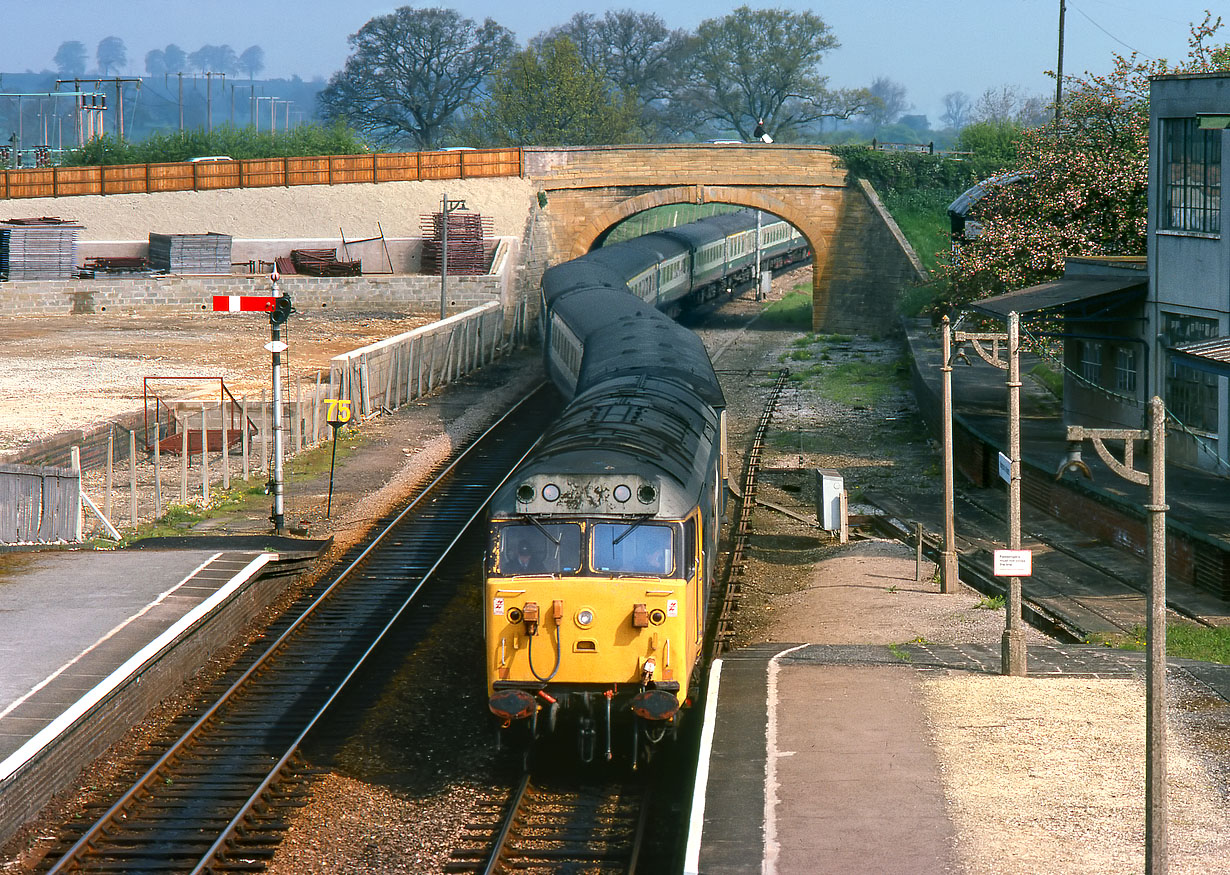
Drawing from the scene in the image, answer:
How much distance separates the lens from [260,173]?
57938 millimetres

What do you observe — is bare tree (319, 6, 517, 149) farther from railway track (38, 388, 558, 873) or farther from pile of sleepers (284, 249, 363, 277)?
railway track (38, 388, 558, 873)

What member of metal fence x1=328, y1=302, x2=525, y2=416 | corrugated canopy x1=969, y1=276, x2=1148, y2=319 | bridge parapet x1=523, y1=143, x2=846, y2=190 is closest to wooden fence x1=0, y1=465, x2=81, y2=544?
metal fence x1=328, y1=302, x2=525, y2=416

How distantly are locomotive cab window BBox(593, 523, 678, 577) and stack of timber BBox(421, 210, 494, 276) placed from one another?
40483 mm

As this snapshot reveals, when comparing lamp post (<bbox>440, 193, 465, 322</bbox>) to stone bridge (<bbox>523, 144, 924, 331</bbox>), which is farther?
stone bridge (<bbox>523, 144, 924, 331</bbox>)

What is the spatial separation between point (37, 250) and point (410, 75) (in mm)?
71863

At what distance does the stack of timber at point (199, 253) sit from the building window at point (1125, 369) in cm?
3606

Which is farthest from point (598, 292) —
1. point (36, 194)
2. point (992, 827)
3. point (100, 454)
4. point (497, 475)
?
point (36, 194)

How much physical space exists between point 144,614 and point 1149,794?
11996mm

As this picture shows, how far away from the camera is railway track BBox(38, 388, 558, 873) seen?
40.0 feet

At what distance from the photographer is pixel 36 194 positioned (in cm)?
5772

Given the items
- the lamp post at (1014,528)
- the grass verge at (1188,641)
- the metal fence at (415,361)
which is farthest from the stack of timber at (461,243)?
the lamp post at (1014,528)

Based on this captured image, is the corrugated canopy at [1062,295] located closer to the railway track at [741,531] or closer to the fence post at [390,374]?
the railway track at [741,531]

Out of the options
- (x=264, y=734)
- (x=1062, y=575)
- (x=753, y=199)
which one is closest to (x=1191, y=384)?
(x=1062, y=575)

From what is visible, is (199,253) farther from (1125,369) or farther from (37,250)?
(1125,369)
